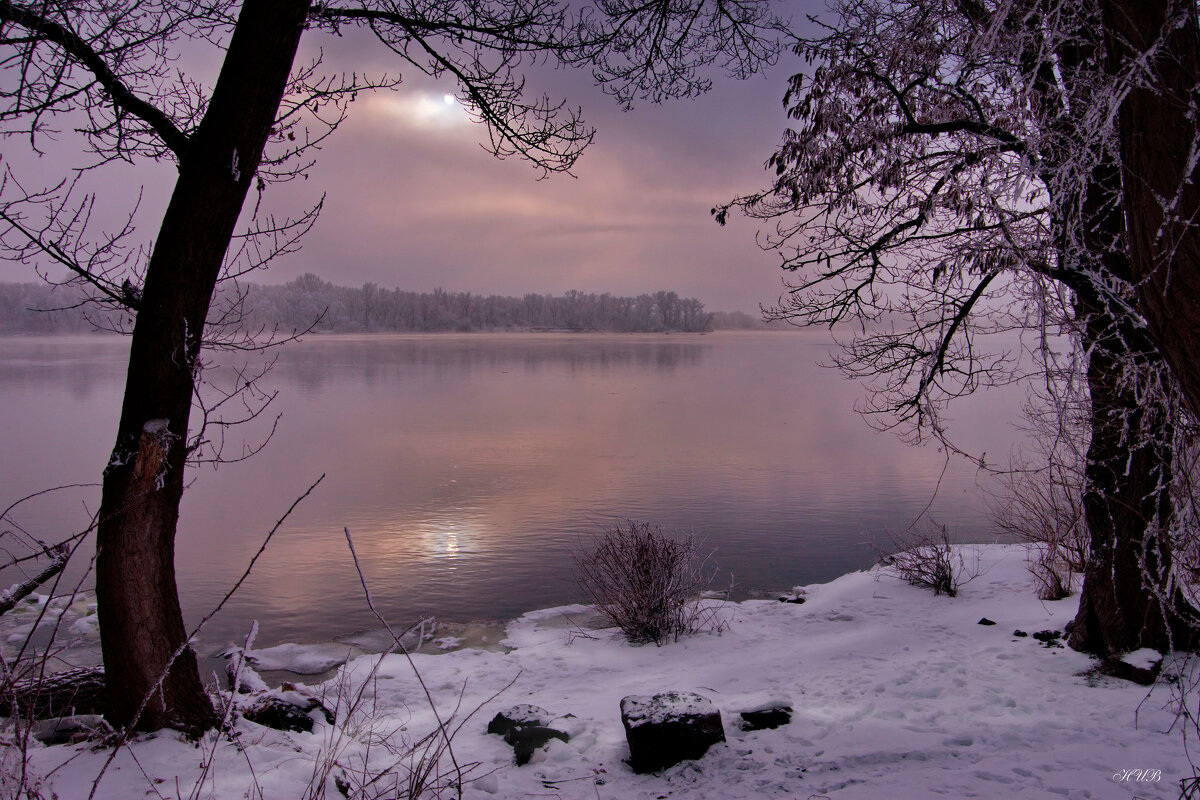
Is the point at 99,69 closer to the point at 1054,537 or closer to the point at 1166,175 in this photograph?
the point at 1166,175

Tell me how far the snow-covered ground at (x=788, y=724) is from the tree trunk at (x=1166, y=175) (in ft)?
Result: 9.75

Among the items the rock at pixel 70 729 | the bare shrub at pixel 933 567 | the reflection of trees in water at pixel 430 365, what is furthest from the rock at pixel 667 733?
the reflection of trees in water at pixel 430 365

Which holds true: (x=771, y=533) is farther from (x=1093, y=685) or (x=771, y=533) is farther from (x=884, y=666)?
(x=1093, y=685)

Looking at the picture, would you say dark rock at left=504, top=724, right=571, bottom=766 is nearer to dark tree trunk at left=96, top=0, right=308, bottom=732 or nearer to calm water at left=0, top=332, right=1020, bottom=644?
dark tree trunk at left=96, top=0, right=308, bottom=732

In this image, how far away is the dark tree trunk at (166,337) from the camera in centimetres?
435

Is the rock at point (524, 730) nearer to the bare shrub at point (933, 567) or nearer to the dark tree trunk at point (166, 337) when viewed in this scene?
the dark tree trunk at point (166, 337)

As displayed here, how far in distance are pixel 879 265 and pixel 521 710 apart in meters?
5.39

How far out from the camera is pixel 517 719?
5.84 m

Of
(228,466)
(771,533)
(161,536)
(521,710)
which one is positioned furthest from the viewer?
(228,466)

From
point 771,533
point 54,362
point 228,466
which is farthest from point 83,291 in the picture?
point 54,362

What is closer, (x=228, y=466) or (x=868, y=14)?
(x=868, y=14)

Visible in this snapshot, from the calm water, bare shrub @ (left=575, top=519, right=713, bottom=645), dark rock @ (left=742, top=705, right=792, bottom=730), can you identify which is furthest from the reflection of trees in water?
dark rock @ (left=742, top=705, right=792, bottom=730)

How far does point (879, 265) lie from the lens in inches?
303

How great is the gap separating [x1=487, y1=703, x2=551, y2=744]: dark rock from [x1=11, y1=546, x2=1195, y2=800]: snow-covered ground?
125 millimetres
